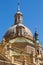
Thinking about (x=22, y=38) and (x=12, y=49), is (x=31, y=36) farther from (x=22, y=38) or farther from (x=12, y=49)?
(x=12, y=49)

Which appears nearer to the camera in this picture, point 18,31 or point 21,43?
point 21,43

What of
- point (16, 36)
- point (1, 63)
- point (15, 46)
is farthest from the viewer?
point (16, 36)

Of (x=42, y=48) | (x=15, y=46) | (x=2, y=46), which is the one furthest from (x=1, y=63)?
(x=42, y=48)

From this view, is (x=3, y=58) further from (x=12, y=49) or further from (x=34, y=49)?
(x=34, y=49)

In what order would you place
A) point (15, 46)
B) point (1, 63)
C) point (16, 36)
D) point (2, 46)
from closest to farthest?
point (1, 63) < point (2, 46) < point (15, 46) < point (16, 36)

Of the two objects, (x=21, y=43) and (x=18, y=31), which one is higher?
(x=18, y=31)

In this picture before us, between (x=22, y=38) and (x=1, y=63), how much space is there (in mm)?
23901

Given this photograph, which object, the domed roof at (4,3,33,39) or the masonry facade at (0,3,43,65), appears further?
the domed roof at (4,3,33,39)

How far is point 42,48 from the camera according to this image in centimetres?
7350

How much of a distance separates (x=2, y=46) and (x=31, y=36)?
15913 mm

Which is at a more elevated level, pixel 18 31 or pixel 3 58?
pixel 18 31

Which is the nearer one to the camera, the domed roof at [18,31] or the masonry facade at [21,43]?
the masonry facade at [21,43]

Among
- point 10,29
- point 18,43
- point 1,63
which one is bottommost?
point 1,63

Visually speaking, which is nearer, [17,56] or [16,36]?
[17,56]
